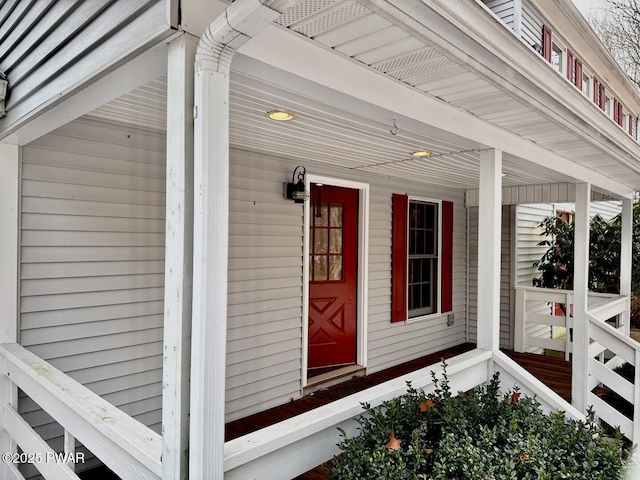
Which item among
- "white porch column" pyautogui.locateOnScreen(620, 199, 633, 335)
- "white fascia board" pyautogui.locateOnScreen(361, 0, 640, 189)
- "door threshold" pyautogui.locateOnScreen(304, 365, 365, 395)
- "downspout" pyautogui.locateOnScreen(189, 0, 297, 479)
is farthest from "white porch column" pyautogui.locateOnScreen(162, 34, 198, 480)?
"white porch column" pyautogui.locateOnScreen(620, 199, 633, 335)

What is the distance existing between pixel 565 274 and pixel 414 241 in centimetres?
271

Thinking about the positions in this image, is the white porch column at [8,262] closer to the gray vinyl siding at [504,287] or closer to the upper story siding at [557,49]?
the upper story siding at [557,49]

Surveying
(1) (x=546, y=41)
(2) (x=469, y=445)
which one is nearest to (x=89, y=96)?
(2) (x=469, y=445)

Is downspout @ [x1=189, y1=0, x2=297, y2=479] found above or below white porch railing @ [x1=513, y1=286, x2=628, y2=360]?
above

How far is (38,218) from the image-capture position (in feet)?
8.36

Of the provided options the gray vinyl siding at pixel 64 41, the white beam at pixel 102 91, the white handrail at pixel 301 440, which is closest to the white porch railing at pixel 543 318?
the white handrail at pixel 301 440

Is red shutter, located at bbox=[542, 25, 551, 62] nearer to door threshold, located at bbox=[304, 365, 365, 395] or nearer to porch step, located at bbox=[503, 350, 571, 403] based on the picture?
porch step, located at bbox=[503, 350, 571, 403]

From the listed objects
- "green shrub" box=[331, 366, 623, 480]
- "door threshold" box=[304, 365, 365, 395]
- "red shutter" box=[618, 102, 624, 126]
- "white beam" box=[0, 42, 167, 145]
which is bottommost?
"door threshold" box=[304, 365, 365, 395]

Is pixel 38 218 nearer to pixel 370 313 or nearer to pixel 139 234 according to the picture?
pixel 139 234

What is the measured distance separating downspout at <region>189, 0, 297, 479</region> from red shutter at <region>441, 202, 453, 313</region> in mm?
5238

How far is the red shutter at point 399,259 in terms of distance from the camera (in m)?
5.15

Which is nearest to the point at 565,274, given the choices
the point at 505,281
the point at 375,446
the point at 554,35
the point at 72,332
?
the point at 505,281

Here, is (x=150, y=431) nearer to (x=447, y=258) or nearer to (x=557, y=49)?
(x=447, y=258)

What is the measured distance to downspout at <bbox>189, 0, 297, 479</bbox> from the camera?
1.14 metres
